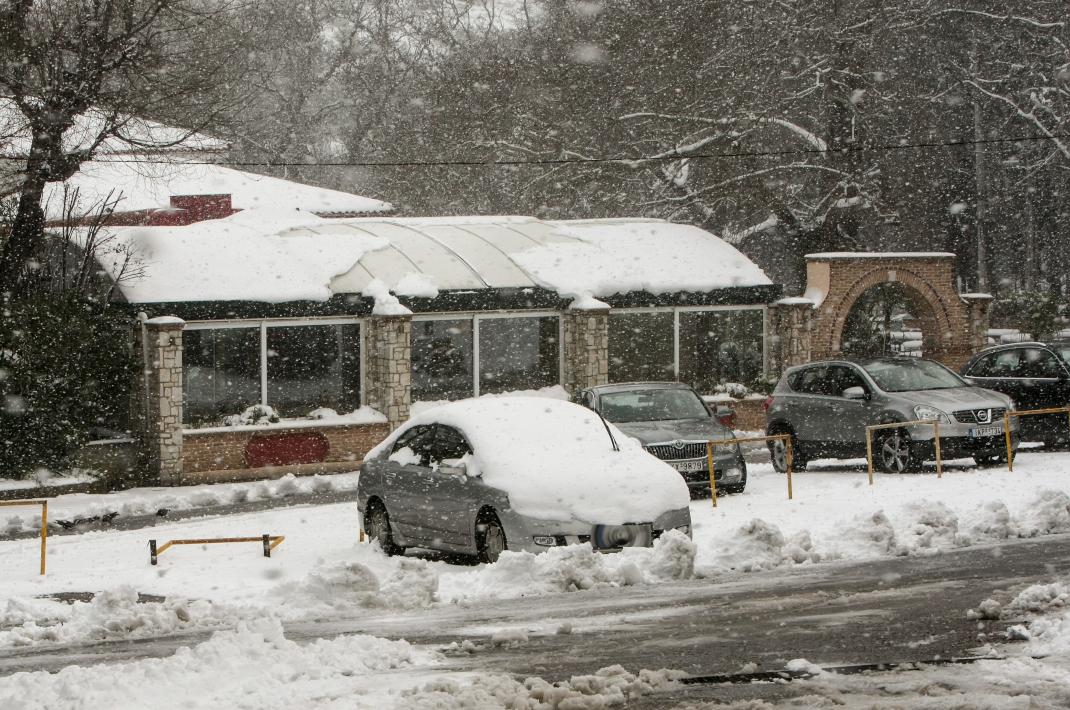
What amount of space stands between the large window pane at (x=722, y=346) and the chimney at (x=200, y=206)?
12528 mm

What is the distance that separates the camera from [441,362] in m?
28.8

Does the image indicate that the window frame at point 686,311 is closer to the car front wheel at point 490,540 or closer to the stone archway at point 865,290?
the stone archway at point 865,290

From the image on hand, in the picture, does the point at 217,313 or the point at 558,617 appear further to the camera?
the point at 217,313

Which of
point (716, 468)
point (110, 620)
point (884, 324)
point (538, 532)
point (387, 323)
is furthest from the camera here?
point (884, 324)

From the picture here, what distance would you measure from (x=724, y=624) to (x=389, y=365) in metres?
16.6

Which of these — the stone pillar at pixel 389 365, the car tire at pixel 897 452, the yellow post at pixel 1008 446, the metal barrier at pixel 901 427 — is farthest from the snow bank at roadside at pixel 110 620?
the stone pillar at pixel 389 365

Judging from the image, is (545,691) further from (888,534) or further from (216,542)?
(216,542)

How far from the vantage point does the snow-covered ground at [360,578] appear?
8.20 meters

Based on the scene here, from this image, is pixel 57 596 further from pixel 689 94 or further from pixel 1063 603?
pixel 689 94

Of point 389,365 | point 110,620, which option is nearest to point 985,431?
point 389,365

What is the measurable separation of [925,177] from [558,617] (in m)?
38.8

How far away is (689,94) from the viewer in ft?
133

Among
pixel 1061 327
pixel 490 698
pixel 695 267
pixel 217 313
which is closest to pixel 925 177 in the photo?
pixel 1061 327

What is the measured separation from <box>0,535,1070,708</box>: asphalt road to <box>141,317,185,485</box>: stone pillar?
13.3m
